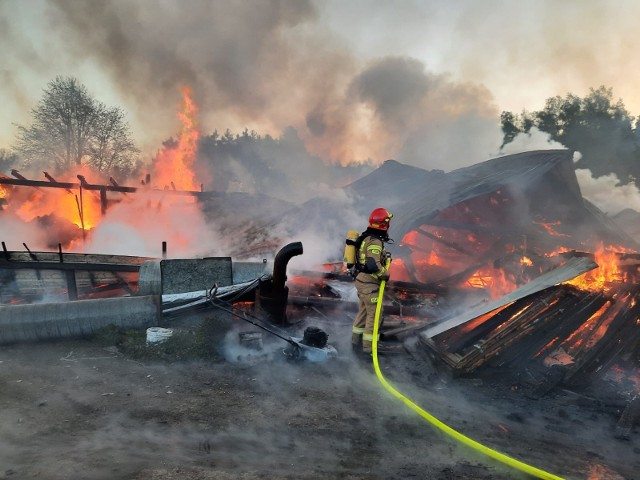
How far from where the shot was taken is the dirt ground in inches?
131

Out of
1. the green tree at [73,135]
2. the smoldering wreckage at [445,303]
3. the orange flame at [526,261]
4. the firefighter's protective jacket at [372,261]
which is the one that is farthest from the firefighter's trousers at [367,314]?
the green tree at [73,135]

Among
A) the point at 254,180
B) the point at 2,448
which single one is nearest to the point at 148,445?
the point at 2,448

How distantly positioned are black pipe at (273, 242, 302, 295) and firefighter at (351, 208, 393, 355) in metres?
1.09

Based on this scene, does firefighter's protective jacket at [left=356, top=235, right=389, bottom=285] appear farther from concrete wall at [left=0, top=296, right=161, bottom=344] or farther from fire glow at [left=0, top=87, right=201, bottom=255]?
fire glow at [left=0, top=87, right=201, bottom=255]

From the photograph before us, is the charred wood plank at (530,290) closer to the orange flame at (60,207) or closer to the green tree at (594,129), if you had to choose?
the orange flame at (60,207)

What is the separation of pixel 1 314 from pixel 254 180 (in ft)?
106

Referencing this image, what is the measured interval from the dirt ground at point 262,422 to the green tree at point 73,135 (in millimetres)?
26014

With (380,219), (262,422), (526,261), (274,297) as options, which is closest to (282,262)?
(274,297)

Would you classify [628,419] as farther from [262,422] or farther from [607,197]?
[607,197]

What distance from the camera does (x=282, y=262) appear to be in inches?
267

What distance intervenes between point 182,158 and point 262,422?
2913cm

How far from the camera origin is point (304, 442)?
3887mm

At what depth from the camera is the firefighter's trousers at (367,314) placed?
242 inches

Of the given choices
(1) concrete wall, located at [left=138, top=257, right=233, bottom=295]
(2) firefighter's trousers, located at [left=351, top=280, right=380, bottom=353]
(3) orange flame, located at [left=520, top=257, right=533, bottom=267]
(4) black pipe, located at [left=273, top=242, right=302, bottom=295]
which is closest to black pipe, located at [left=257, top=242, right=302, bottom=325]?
(4) black pipe, located at [left=273, top=242, right=302, bottom=295]
